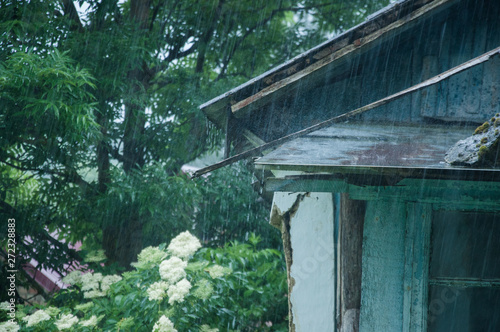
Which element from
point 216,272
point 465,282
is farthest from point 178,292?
point 465,282

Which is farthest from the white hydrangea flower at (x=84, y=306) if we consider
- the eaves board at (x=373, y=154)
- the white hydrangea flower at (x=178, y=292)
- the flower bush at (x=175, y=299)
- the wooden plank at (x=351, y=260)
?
the eaves board at (x=373, y=154)

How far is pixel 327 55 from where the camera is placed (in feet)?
12.2

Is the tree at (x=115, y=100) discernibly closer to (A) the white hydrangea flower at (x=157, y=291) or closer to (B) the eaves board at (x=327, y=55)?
(B) the eaves board at (x=327, y=55)

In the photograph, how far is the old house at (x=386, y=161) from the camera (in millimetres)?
2760

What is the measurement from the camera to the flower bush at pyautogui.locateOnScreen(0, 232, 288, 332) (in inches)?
152

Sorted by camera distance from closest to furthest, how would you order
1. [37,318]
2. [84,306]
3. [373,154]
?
1. [373,154]
2. [37,318]
3. [84,306]

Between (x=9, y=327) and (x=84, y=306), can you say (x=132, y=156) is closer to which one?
(x=84, y=306)

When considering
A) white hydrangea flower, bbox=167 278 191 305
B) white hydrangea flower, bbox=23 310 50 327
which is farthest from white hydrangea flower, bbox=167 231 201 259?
white hydrangea flower, bbox=23 310 50 327

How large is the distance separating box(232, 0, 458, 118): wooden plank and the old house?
0.01 m

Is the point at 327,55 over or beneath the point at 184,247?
over

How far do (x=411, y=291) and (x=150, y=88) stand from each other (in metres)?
6.30

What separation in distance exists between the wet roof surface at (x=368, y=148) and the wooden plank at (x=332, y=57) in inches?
27.6

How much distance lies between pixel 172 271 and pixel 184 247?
500 mm

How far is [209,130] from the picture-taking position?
299 inches
